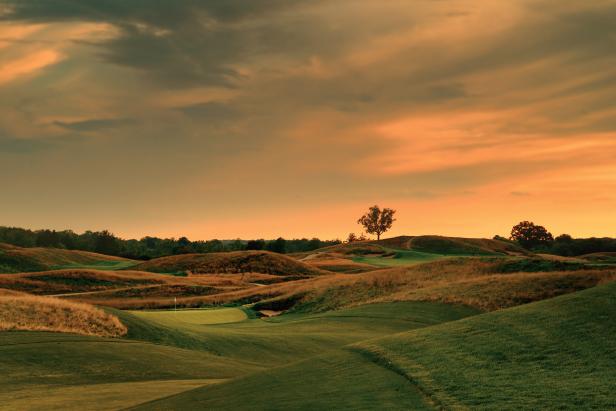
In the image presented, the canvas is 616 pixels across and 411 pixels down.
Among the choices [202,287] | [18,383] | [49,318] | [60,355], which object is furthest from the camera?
[202,287]

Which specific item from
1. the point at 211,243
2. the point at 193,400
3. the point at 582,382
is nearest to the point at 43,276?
the point at 193,400

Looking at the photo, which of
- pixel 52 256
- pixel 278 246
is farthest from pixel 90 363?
pixel 278 246

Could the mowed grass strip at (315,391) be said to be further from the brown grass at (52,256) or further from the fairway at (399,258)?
the brown grass at (52,256)

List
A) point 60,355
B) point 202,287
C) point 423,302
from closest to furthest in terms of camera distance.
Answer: point 60,355, point 423,302, point 202,287

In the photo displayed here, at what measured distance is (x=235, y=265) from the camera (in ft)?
357

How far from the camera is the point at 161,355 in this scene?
87.9 feet

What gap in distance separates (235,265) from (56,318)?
78.1 m

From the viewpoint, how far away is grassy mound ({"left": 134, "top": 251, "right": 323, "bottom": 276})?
105m

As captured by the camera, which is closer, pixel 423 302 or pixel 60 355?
pixel 60 355

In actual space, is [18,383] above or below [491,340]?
below

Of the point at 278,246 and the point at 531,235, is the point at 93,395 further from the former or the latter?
the point at 531,235

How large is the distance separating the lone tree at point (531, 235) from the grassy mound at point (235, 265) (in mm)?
97268

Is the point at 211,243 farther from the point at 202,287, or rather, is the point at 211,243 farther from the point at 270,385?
the point at 270,385

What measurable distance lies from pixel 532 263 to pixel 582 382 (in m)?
45.6
